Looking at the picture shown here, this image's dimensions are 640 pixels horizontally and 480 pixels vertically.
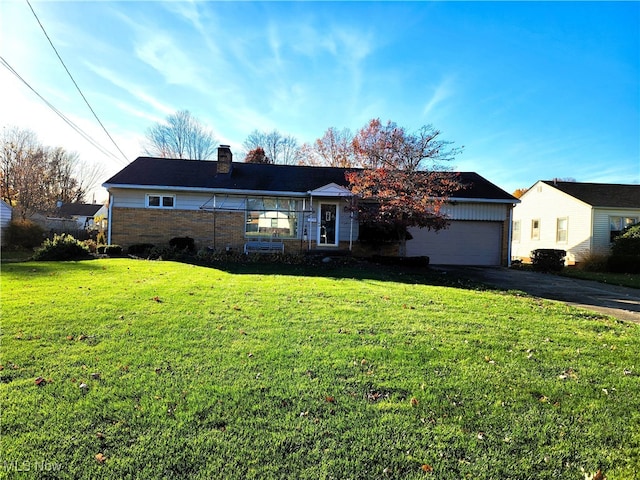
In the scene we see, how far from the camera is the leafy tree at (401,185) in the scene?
1298 cm

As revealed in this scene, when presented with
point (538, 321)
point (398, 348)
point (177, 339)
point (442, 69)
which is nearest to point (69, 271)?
point (177, 339)

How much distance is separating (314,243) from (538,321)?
11.6m

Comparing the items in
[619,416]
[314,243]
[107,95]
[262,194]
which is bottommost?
[619,416]

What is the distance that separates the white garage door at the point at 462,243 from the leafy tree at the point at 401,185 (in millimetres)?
2832

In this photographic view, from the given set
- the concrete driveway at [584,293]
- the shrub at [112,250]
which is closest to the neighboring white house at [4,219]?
the shrub at [112,250]

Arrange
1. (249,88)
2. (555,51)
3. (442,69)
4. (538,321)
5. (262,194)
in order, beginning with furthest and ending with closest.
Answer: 1. (262,194)
2. (249,88)
3. (442,69)
4. (555,51)
5. (538,321)

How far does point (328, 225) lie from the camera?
1689 centimetres

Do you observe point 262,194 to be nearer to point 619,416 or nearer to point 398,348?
point 398,348

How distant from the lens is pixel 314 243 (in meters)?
16.8

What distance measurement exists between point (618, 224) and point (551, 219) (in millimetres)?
3182

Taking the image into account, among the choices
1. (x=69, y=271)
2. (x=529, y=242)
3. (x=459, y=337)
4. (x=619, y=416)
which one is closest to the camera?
(x=619, y=416)

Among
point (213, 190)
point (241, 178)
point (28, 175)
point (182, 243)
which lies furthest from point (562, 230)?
point (28, 175)

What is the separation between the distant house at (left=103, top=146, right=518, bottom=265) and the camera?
16031 millimetres
